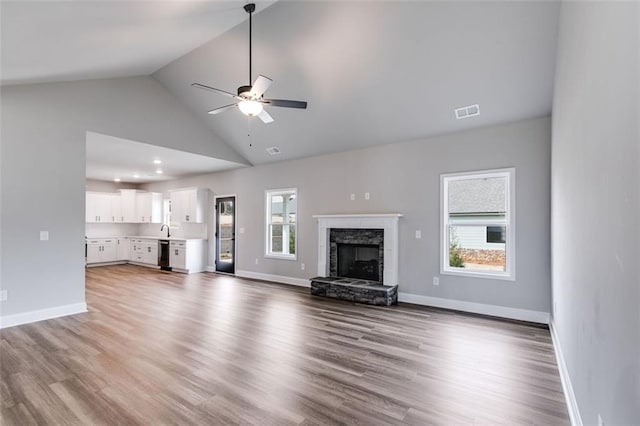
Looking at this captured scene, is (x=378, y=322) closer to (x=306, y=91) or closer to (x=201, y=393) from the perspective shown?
(x=201, y=393)

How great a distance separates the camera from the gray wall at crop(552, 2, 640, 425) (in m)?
1.10

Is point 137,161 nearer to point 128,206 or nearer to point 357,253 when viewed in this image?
point 128,206

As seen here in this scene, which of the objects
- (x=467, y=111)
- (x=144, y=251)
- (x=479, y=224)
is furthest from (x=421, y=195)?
(x=144, y=251)

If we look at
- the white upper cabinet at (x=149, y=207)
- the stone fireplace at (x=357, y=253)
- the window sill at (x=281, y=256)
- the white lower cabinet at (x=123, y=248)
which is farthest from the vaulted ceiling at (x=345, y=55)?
the white lower cabinet at (x=123, y=248)

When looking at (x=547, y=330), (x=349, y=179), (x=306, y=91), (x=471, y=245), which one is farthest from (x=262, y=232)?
(x=547, y=330)

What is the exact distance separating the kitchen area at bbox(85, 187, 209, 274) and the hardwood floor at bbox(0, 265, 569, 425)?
382 cm

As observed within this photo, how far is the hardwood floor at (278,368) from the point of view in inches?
90.2

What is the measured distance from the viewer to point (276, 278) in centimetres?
725

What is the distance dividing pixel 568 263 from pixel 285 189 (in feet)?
17.8

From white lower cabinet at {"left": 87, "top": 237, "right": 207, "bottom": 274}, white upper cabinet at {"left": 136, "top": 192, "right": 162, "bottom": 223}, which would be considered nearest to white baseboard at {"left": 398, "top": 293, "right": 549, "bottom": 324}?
white lower cabinet at {"left": 87, "top": 237, "right": 207, "bottom": 274}

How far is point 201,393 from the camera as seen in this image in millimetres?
2527

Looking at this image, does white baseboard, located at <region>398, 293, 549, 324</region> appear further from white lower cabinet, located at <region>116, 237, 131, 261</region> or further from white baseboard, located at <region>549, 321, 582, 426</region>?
white lower cabinet, located at <region>116, 237, 131, 261</region>

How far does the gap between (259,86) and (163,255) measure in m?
7.35

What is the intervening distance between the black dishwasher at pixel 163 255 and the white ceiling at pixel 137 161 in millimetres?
1914
